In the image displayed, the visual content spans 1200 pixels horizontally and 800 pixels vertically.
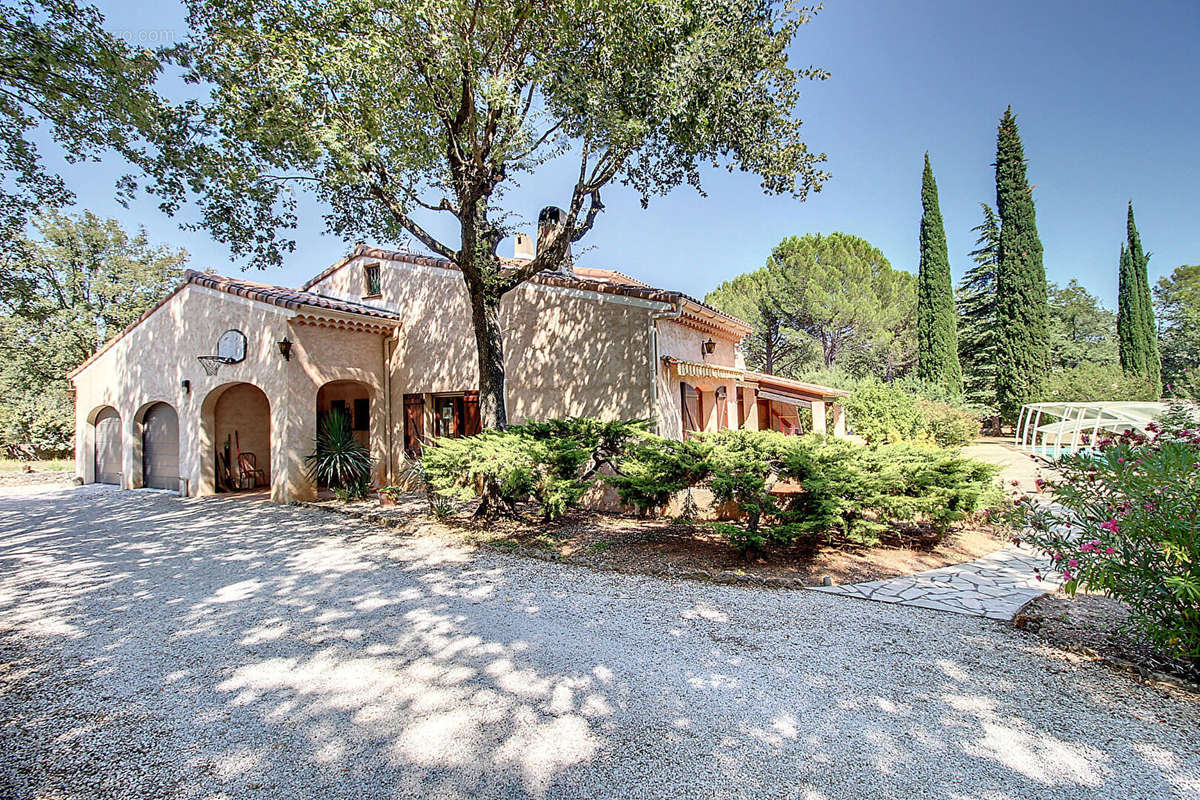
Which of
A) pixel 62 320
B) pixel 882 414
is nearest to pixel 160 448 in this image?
pixel 62 320

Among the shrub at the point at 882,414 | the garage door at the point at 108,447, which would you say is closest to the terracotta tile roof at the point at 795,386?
the shrub at the point at 882,414

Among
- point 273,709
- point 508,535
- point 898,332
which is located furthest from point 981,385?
point 273,709

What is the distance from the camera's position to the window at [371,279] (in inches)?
756

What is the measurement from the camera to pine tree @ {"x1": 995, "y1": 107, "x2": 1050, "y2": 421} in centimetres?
3088

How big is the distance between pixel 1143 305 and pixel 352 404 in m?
48.3

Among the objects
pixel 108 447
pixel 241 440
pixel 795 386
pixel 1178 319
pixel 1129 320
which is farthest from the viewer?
pixel 1178 319

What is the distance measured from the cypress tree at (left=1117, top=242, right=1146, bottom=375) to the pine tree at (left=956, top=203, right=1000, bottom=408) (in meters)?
7.69

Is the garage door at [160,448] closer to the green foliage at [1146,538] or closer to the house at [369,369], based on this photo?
the house at [369,369]

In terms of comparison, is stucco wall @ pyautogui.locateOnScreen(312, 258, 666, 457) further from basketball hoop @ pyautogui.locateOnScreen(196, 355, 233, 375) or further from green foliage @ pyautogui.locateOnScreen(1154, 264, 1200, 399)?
green foliage @ pyautogui.locateOnScreen(1154, 264, 1200, 399)

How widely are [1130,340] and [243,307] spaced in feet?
163

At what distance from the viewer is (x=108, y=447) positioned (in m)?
21.0

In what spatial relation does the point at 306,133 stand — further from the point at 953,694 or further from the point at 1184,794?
the point at 1184,794

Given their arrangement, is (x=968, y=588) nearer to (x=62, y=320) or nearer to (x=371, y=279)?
(x=371, y=279)

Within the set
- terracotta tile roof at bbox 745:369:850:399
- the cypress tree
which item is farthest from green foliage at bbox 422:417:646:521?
the cypress tree
